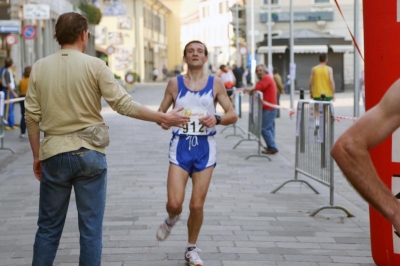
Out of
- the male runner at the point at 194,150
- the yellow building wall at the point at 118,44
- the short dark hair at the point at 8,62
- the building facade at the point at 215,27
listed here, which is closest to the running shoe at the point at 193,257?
the male runner at the point at 194,150

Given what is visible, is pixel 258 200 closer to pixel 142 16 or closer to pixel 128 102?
pixel 128 102

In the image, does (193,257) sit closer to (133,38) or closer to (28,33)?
(28,33)

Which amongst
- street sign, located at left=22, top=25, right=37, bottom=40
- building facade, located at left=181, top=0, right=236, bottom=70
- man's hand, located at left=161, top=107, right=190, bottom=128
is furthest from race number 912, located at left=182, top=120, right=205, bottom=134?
building facade, located at left=181, top=0, right=236, bottom=70

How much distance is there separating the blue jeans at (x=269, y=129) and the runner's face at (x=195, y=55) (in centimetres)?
875

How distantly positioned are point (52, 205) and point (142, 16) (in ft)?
250

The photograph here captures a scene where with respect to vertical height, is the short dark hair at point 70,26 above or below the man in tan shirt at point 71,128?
above

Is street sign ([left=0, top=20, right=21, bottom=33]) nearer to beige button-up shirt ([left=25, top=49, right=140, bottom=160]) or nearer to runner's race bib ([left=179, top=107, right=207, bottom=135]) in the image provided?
runner's race bib ([left=179, top=107, right=207, bottom=135])

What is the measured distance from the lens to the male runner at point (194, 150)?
6.07 meters

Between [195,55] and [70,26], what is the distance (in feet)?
5.57

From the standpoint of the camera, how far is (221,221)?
26.2ft

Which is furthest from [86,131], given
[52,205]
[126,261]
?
[126,261]

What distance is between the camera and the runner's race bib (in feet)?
19.9

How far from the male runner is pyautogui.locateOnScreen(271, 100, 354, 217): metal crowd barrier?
250 centimetres

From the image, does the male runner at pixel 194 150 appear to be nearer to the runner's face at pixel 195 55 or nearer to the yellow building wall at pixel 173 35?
the runner's face at pixel 195 55
